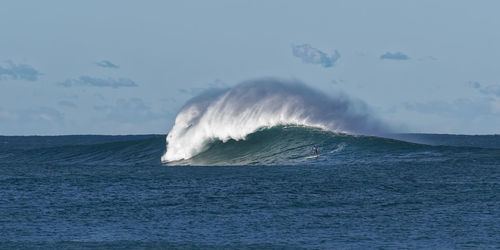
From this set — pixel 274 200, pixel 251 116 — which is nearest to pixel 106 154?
pixel 251 116

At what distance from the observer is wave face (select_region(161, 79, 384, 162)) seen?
158ft

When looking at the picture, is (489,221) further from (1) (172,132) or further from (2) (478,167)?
(1) (172,132)

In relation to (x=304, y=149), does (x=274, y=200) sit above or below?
below

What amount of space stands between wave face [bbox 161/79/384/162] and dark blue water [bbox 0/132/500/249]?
2.11 meters

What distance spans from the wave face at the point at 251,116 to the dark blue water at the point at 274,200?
2.11 m

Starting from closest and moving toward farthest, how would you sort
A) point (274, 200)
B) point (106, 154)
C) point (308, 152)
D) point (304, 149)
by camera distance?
point (274, 200), point (308, 152), point (304, 149), point (106, 154)

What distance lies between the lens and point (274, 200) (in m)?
26.2

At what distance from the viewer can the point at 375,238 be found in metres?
19.2

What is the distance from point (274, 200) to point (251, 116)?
22.4m

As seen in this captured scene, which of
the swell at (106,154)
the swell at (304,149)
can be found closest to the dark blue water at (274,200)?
the swell at (304,149)

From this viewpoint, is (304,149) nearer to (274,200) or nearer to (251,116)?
(251,116)

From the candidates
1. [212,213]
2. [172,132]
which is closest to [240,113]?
[172,132]

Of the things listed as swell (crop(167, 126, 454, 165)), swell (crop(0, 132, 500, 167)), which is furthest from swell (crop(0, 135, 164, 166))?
swell (crop(167, 126, 454, 165))

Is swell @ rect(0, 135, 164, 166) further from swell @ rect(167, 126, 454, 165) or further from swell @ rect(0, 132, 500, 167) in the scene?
swell @ rect(167, 126, 454, 165)
